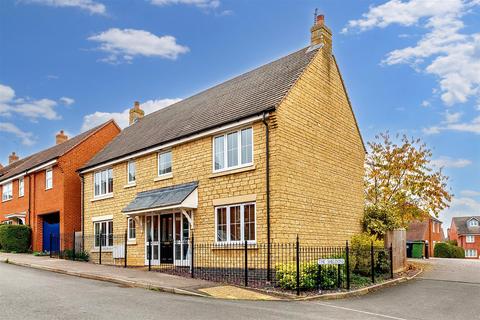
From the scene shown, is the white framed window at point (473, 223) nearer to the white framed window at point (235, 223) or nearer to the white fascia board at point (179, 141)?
the white fascia board at point (179, 141)

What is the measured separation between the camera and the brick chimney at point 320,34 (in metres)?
20.6

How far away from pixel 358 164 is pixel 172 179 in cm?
871

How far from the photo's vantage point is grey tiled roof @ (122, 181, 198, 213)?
1889 cm

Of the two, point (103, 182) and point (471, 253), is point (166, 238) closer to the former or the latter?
point (103, 182)

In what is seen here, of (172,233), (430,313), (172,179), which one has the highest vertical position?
(172,179)

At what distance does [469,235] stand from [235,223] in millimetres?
71837

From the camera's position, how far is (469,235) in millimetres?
78250

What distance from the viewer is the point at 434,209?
29.3 m

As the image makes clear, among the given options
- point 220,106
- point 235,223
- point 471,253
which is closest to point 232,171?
point 235,223

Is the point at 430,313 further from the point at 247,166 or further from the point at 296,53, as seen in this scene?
the point at 296,53

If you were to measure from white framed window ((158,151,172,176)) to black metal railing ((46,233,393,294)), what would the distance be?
3013mm

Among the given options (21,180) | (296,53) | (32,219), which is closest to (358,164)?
(296,53)

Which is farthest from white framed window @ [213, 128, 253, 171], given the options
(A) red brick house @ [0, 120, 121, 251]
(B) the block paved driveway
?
(A) red brick house @ [0, 120, 121, 251]

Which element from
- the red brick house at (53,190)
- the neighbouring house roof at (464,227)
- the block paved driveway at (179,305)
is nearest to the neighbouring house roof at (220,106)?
the red brick house at (53,190)
